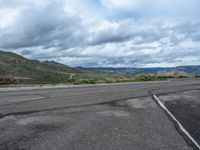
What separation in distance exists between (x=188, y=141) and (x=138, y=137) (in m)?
1.01

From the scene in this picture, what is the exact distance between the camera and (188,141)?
660 cm

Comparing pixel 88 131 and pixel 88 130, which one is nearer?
pixel 88 131

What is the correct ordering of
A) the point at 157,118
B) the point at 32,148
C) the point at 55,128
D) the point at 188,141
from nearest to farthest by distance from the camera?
the point at 32,148 → the point at 188,141 → the point at 55,128 → the point at 157,118

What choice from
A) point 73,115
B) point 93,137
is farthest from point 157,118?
point 93,137

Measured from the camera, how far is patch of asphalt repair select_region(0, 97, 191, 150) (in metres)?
6.17

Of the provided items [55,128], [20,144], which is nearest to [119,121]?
[55,128]

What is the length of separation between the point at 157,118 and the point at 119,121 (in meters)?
1.27

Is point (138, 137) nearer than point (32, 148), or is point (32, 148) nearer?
point (32, 148)

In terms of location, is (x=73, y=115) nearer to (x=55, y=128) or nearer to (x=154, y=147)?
(x=55, y=128)

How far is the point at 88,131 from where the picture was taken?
7305 mm

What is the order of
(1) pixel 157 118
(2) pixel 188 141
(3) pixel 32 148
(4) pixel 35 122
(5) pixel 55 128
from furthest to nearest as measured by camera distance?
(1) pixel 157 118
(4) pixel 35 122
(5) pixel 55 128
(2) pixel 188 141
(3) pixel 32 148

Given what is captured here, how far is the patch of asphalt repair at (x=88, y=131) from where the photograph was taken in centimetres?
617

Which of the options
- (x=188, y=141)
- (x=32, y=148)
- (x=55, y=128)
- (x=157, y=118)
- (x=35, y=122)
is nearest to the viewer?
(x=32, y=148)

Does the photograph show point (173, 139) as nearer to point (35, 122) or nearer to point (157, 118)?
point (157, 118)
